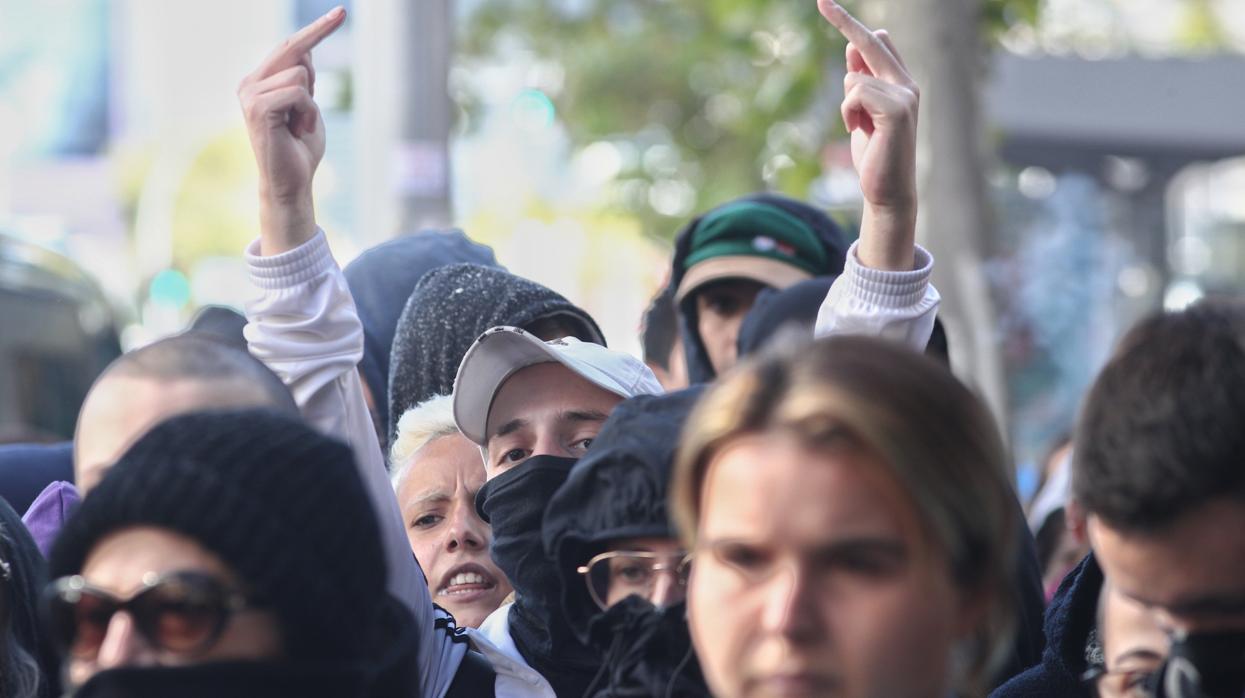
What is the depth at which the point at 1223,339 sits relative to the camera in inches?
93.6

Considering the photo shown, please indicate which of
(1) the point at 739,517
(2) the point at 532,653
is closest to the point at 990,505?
(1) the point at 739,517

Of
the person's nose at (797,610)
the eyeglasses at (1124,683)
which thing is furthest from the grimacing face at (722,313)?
the person's nose at (797,610)

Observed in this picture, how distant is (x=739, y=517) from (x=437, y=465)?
1.68 meters

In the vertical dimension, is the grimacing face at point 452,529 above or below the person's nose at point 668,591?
below

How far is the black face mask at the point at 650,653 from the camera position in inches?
102

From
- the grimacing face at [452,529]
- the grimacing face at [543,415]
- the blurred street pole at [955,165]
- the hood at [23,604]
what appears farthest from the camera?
the blurred street pole at [955,165]

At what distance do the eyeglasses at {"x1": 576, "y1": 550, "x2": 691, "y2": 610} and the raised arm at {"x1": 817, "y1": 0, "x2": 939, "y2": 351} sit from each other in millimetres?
657

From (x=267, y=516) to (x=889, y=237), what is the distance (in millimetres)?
1260

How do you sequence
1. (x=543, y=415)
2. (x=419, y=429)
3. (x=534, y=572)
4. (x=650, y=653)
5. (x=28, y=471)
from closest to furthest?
(x=650, y=653) < (x=534, y=572) < (x=543, y=415) < (x=419, y=429) < (x=28, y=471)

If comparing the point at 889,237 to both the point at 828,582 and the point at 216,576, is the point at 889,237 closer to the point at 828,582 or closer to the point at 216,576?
the point at 828,582

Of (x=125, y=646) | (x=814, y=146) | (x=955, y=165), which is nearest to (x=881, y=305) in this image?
(x=125, y=646)

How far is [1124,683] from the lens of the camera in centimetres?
241

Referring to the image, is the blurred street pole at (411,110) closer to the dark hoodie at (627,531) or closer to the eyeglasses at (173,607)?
the dark hoodie at (627,531)

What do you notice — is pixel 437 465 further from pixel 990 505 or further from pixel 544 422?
pixel 990 505
